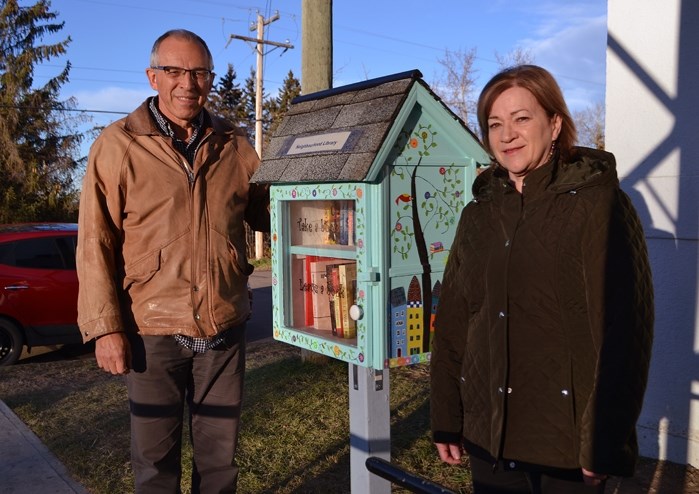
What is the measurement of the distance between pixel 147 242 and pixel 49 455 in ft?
8.64

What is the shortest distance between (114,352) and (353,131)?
A: 4.03 feet

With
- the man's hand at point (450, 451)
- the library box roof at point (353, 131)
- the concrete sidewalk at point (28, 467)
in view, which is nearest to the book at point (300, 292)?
the library box roof at point (353, 131)

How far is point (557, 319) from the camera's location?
1.82 meters

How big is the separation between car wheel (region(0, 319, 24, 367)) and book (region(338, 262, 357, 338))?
231 inches

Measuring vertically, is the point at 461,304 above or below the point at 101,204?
below

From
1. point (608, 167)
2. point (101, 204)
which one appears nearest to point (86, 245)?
point (101, 204)

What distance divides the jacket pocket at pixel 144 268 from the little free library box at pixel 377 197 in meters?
0.56

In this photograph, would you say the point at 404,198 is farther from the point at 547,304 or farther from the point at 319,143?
the point at 547,304

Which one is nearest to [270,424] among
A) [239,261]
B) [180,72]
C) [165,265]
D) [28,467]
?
[28,467]

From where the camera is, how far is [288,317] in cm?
323

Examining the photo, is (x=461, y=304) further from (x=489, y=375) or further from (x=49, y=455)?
(x=49, y=455)

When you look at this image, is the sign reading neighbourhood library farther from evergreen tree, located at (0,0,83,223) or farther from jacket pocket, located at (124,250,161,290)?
evergreen tree, located at (0,0,83,223)

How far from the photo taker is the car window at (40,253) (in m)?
7.73

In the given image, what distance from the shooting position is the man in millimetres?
2607
